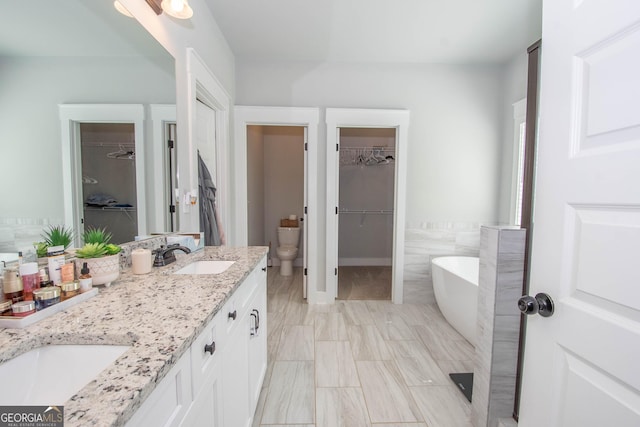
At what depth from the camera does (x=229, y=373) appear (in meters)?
1.02

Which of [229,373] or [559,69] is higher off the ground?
[559,69]

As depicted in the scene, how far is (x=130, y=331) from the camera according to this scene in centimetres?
65

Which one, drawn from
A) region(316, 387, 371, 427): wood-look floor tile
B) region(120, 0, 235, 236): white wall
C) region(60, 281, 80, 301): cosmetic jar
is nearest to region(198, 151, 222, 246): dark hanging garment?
region(120, 0, 235, 236): white wall

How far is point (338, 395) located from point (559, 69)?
1.90 metres

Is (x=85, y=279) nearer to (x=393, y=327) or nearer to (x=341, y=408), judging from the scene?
(x=341, y=408)

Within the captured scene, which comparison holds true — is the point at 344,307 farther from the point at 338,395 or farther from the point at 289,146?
the point at 289,146

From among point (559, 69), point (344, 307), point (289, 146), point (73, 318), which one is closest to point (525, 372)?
point (559, 69)

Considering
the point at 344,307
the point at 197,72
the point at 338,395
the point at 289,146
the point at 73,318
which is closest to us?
the point at 73,318

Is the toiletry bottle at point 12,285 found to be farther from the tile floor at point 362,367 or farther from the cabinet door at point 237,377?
the tile floor at point 362,367

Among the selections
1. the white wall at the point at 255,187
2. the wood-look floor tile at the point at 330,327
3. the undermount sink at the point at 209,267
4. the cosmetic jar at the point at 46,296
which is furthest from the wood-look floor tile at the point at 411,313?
the cosmetic jar at the point at 46,296

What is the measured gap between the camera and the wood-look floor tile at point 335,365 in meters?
1.73

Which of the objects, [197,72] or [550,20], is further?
[197,72]

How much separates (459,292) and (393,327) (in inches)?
27.2

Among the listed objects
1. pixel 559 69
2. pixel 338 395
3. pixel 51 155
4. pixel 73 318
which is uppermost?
pixel 559 69
